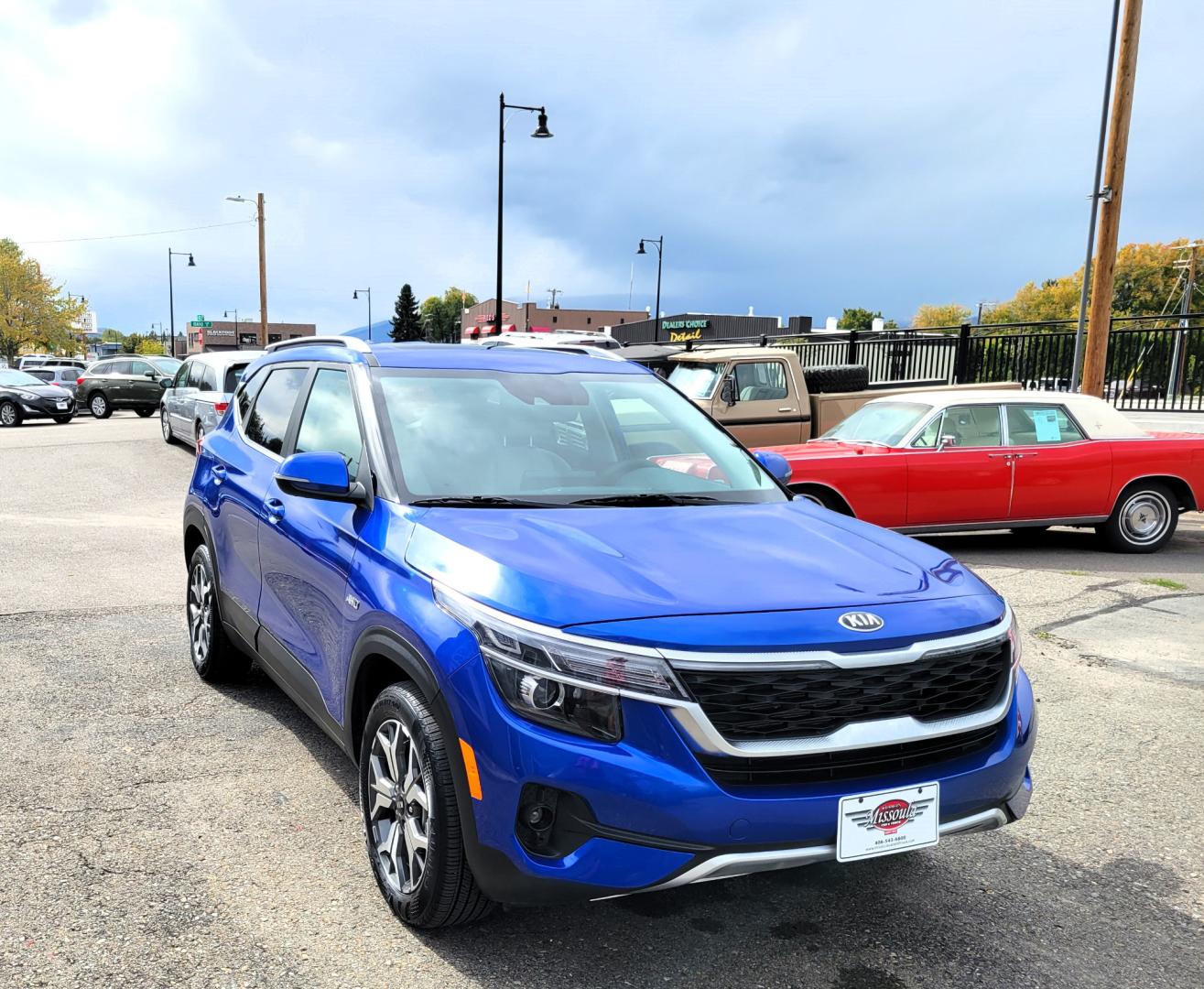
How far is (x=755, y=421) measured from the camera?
12445 mm

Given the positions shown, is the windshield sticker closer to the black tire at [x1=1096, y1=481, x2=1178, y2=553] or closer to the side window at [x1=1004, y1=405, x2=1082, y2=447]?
the side window at [x1=1004, y1=405, x2=1082, y2=447]

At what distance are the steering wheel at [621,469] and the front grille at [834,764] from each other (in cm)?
151

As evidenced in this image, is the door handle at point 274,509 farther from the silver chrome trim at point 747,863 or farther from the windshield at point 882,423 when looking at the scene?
the windshield at point 882,423

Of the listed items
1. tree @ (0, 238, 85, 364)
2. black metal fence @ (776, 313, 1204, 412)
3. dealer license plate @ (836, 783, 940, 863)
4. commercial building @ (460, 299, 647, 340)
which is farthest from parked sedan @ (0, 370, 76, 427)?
commercial building @ (460, 299, 647, 340)

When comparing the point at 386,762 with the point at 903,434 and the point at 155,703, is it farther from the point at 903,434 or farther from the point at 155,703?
the point at 903,434

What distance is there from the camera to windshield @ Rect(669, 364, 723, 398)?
41.0ft

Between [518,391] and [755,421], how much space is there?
868cm

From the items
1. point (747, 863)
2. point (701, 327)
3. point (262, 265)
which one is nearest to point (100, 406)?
point (262, 265)

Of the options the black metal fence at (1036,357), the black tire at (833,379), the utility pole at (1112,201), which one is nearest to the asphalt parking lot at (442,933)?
the black tire at (833,379)

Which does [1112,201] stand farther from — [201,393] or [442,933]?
[442,933]

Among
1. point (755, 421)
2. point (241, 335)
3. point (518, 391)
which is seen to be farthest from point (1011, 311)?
point (518, 391)

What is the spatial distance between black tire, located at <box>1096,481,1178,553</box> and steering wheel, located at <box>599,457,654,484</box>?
24.9ft

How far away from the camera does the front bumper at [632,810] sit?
2.42 metres

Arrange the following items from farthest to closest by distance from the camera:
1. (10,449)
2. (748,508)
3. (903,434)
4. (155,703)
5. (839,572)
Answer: (10,449), (903,434), (155,703), (748,508), (839,572)
